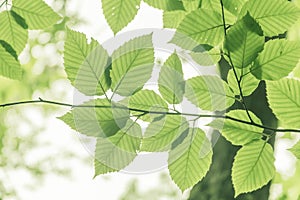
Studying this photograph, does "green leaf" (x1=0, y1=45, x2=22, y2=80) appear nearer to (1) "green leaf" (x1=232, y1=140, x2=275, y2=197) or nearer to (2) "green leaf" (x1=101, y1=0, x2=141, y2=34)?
(2) "green leaf" (x1=101, y1=0, x2=141, y2=34)

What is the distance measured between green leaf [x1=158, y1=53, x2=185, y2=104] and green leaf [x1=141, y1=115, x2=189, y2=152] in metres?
0.02

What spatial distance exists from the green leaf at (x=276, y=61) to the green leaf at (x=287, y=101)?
1cm

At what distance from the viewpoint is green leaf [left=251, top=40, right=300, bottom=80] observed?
48cm

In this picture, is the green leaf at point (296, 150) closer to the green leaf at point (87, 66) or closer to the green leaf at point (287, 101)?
the green leaf at point (287, 101)

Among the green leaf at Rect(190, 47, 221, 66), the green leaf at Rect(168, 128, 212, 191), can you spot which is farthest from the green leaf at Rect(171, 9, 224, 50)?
Answer: the green leaf at Rect(168, 128, 212, 191)

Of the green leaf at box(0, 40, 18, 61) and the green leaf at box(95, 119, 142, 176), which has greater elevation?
the green leaf at box(0, 40, 18, 61)

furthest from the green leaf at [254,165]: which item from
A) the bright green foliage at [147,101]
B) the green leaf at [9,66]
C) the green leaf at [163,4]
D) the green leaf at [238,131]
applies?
the green leaf at [9,66]

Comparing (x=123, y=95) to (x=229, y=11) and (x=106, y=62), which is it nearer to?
(x=106, y=62)

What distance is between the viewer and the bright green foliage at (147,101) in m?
0.50

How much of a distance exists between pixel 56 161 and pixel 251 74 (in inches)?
138

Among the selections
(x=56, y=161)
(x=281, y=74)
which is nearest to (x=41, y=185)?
(x=56, y=161)

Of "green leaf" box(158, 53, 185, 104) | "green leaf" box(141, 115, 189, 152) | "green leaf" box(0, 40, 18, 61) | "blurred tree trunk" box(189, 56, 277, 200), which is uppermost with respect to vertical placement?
"green leaf" box(158, 53, 185, 104)

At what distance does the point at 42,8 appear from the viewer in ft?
2.09

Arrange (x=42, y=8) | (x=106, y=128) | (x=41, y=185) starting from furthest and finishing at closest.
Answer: (x=41, y=185) < (x=42, y=8) < (x=106, y=128)
